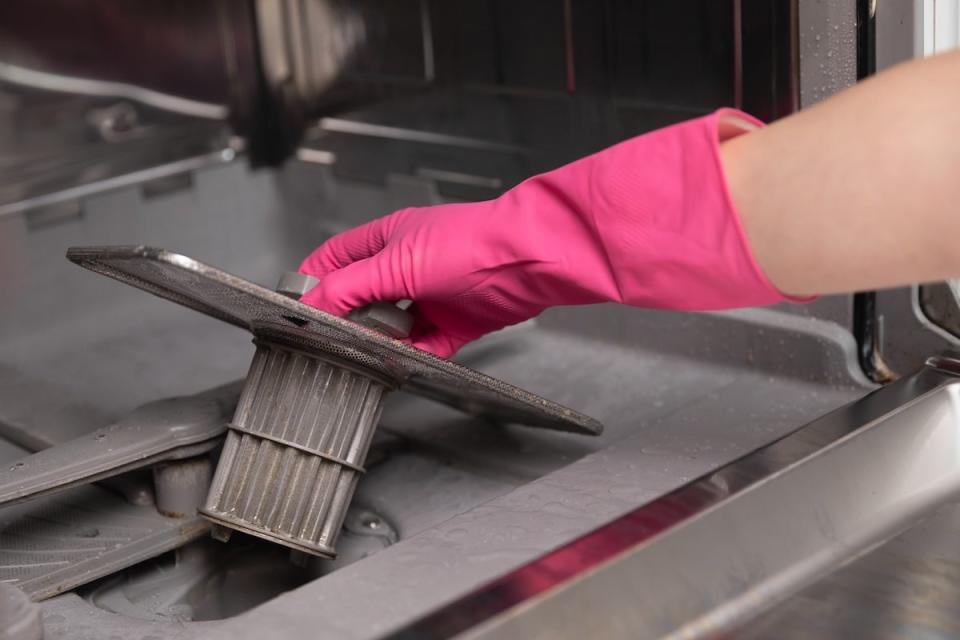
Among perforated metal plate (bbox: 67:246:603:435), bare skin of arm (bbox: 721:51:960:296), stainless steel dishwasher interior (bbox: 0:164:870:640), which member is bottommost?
stainless steel dishwasher interior (bbox: 0:164:870:640)

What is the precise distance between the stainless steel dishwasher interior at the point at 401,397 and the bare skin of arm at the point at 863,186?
13.5 inches

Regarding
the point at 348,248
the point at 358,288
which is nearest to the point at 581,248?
the point at 358,288

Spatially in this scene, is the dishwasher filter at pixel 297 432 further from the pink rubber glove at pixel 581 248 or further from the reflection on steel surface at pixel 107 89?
the reflection on steel surface at pixel 107 89

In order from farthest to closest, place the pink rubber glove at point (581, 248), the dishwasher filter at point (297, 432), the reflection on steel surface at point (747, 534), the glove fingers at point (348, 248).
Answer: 1. the glove fingers at point (348, 248)
2. the dishwasher filter at point (297, 432)
3. the pink rubber glove at point (581, 248)
4. the reflection on steel surface at point (747, 534)

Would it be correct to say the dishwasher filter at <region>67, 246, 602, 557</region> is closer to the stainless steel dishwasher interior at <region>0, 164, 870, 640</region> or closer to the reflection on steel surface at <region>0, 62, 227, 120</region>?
the stainless steel dishwasher interior at <region>0, 164, 870, 640</region>

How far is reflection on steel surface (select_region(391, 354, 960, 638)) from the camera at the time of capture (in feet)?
2.87

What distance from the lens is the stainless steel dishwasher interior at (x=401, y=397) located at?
3.55 ft

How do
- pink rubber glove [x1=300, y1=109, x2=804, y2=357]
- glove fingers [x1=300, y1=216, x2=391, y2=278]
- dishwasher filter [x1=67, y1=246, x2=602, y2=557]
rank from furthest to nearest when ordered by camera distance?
1. glove fingers [x1=300, y1=216, x2=391, y2=278]
2. dishwasher filter [x1=67, y1=246, x2=602, y2=557]
3. pink rubber glove [x1=300, y1=109, x2=804, y2=357]

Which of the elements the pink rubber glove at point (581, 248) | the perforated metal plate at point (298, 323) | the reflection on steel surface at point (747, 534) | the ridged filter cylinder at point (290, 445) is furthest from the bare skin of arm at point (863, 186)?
the ridged filter cylinder at point (290, 445)

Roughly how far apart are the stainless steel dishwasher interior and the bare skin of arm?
34 centimetres

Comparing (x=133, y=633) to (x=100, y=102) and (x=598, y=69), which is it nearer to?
(x=598, y=69)

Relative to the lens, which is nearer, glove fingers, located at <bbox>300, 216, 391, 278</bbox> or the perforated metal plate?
the perforated metal plate

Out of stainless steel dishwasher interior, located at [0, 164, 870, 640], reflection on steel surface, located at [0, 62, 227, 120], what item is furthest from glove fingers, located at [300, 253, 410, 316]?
reflection on steel surface, located at [0, 62, 227, 120]

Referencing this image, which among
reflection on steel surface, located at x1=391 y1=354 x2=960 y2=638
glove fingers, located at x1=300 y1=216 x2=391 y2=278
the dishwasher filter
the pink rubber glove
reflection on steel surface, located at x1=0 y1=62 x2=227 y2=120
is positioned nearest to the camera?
reflection on steel surface, located at x1=391 y1=354 x2=960 y2=638
